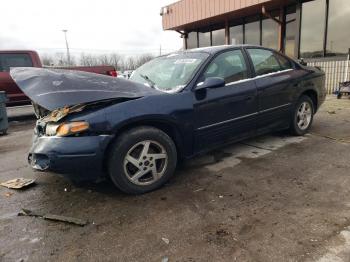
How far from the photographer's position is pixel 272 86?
14.6ft

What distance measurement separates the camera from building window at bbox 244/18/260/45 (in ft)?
41.4

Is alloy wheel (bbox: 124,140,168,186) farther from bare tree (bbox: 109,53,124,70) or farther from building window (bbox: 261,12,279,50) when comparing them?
bare tree (bbox: 109,53,124,70)

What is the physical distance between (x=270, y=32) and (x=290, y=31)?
39.4 inches

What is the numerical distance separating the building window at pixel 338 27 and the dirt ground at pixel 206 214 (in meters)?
6.70

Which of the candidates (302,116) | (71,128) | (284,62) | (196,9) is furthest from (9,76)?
(196,9)

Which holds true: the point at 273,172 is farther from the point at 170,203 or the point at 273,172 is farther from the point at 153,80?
the point at 153,80

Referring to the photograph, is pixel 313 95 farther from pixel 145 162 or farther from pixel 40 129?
pixel 40 129

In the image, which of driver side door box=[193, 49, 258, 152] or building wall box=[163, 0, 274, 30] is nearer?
driver side door box=[193, 49, 258, 152]

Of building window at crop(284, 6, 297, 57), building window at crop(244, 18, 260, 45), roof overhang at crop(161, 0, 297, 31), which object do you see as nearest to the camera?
building window at crop(284, 6, 297, 57)

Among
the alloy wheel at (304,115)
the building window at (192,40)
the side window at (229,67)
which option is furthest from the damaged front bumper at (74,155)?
the building window at (192,40)

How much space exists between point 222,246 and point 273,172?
5.33 ft

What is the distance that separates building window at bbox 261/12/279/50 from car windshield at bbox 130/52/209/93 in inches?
338

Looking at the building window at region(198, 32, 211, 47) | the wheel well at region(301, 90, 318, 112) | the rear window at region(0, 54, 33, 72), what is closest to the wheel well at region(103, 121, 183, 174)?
the wheel well at region(301, 90, 318, 112)

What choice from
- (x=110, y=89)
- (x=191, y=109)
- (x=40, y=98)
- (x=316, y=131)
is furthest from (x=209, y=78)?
(x=316, y=131)
